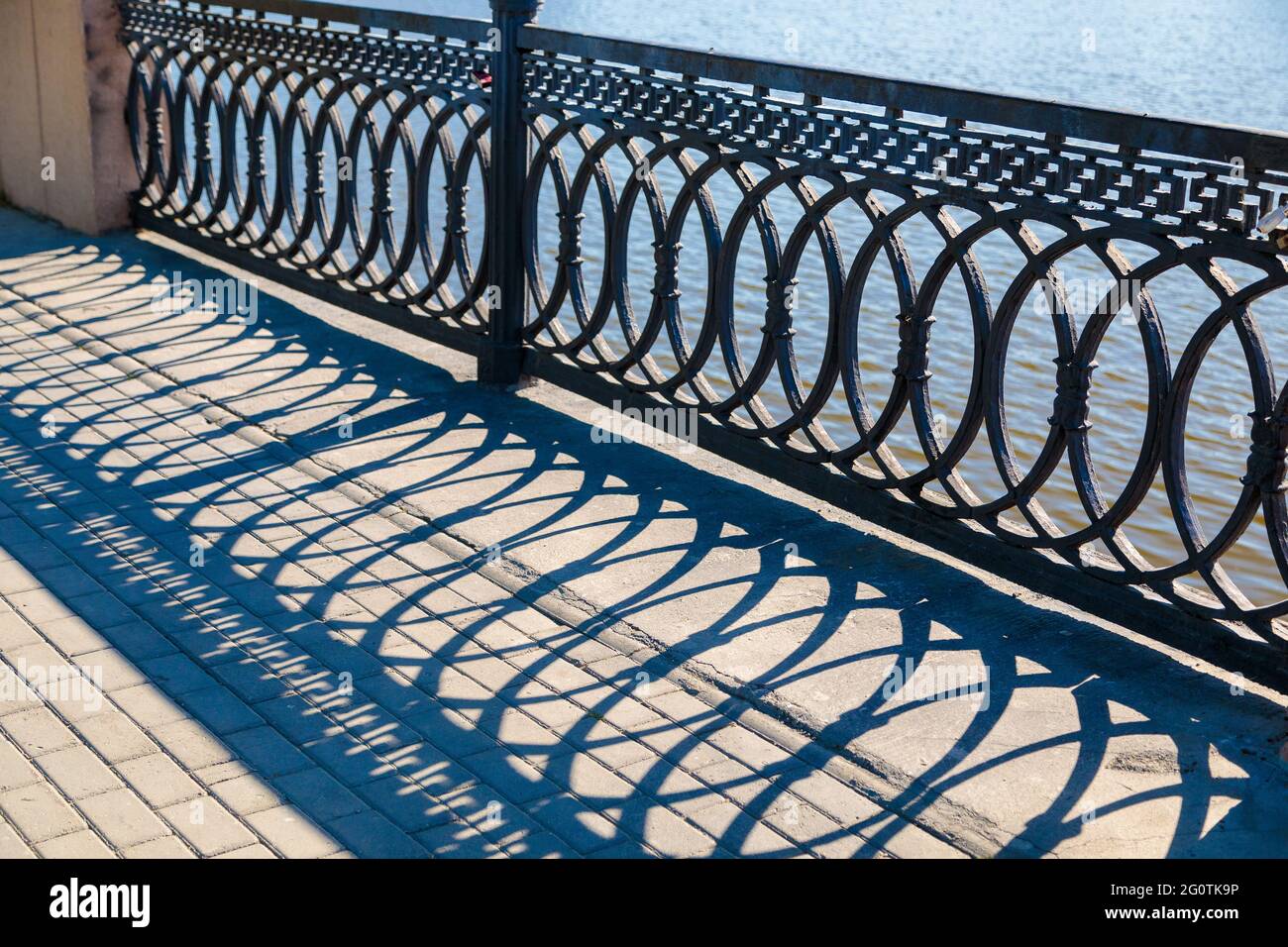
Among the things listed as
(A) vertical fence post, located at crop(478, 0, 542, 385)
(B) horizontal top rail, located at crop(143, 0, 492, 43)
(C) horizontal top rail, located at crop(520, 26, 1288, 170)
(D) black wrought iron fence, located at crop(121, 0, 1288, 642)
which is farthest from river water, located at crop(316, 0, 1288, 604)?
(B) horizontal top rail, located at crop(143, 0, 492, 43)

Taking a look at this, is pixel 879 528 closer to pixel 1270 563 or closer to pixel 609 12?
pixel 1270 563

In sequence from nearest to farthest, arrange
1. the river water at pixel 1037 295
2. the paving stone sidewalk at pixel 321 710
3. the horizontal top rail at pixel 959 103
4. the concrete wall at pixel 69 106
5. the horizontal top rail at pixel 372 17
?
the paving stone sidewalk at pixel 321 710, the horizontal top rail at pixel 959 103, the horizontal top rail at pixel 372 17, the river water at pixel 1037 295, the concrete wall at pixel 69 106

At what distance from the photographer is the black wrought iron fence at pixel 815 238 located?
3910mm

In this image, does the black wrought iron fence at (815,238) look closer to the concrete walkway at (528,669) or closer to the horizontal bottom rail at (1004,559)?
the horizontal bottom rail at (1004,559)

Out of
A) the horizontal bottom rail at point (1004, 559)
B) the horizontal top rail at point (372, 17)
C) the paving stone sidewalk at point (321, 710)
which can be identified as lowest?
the paving stone sidewalk at point (321, 710)

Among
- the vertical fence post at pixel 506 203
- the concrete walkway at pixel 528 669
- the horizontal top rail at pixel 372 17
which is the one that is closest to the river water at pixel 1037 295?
the concrete walkway at pixel 528 669

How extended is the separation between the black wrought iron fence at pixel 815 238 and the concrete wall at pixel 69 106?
0.15 meters

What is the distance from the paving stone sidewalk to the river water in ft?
6.54

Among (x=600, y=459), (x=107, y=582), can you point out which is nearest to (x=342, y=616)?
(x=107, y=582)

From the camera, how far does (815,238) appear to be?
20.7 feet

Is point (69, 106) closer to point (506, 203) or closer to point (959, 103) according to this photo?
point (506, 203)

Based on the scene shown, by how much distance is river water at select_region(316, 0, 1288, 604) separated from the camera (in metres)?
6.75

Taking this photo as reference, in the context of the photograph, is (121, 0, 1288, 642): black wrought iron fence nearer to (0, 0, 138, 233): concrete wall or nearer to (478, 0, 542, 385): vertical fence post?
(478, 0, 542, 385): vertical fence post

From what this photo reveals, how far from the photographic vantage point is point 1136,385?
7.75 metres
